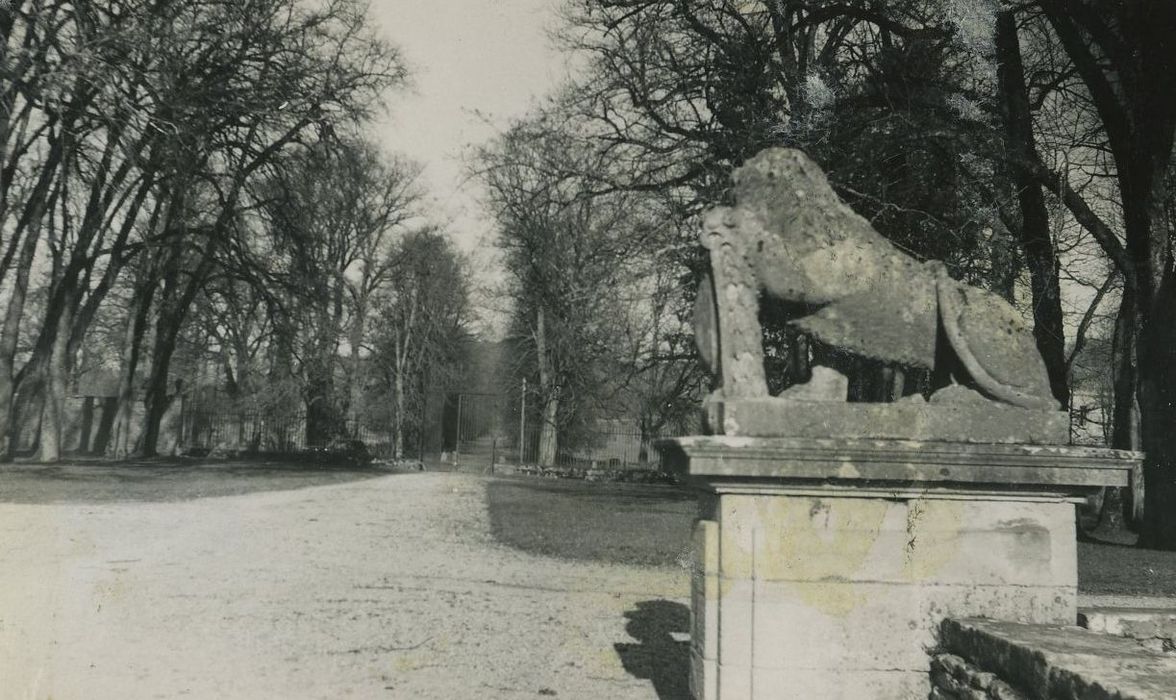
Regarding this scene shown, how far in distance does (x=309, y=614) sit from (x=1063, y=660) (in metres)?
5.46

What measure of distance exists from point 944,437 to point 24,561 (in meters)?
8.45

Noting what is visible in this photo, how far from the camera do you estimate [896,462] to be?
3.94m

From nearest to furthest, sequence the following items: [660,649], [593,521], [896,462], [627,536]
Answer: [896,462] < [660,649] < [627,536] < [593,521]

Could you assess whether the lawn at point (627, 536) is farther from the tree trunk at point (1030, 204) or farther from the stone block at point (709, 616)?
the stone block at point (709, 616)

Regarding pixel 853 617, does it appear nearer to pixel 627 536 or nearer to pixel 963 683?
pixel 963 683

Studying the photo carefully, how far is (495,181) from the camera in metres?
15.7

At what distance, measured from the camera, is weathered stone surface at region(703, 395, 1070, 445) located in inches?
161

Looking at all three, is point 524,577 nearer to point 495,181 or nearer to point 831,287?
point 831,287

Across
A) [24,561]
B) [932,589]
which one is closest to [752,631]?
[932,589]

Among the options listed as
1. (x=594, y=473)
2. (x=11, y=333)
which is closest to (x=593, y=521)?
(x=594, y=473)

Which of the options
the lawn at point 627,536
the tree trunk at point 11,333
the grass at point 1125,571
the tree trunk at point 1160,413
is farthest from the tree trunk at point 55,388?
the tree trunk at point 1160,413

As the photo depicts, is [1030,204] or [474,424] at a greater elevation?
[1030,204]

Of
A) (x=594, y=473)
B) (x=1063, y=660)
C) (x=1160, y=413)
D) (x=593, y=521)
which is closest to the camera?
(x=1063, y=660)

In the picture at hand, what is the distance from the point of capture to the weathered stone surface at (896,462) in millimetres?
3930
